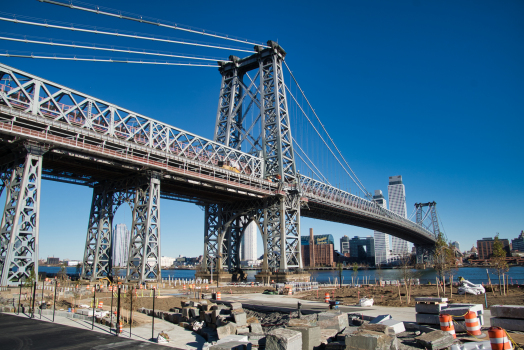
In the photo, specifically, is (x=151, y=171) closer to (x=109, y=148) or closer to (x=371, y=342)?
(x=109, y=148)

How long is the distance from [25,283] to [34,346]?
17361 mm

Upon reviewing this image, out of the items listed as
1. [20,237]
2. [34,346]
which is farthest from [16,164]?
[34,346]

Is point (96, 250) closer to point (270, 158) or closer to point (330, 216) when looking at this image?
point (270, 158)

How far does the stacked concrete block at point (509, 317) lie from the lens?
41.2 feet

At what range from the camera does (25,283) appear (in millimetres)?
27422

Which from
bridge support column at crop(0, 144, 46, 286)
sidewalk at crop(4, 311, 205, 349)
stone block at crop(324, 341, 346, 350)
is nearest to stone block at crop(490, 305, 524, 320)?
stone block at crop(324, 341, 346, 350)

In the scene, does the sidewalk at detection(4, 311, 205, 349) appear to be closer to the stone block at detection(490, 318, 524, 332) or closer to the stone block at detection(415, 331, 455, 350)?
the stone block at detection(415, 331, 455, 350)

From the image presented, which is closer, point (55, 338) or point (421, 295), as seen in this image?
point (55, 338)

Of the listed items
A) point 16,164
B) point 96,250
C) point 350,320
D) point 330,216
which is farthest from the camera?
point 330,216

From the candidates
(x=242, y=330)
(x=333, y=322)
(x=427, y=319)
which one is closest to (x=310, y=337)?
(x=333, y=322)

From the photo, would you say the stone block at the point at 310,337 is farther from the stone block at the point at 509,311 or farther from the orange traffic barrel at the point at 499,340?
the stone block at the point at 509,311

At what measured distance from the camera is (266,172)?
59406 mm

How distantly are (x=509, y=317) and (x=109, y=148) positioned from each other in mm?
35571

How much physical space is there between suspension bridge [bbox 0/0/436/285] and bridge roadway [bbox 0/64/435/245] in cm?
11
